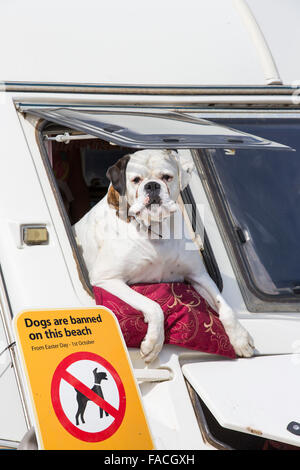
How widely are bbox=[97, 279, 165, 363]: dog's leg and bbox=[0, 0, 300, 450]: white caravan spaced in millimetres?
67

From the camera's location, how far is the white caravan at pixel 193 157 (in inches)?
146

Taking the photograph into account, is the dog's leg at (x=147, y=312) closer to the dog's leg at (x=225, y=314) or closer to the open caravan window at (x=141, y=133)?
the open caravan window at (x=141, y=133)

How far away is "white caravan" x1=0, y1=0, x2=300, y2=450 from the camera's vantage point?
3.71 m

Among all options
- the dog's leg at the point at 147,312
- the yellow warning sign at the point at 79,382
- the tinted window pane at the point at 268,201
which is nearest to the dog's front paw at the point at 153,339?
the dog's leg at the point at 147,312

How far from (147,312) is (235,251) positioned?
0.82m

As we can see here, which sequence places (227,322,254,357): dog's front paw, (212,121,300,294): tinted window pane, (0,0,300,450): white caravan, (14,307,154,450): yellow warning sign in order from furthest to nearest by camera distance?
(212,121,300,294): tinted window pane → (227,322,254,357): dog's front paw → (0,0,300,450): white caravan → (14,307,154,450): yellow warning sign

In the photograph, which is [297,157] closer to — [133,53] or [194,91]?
[194,91]

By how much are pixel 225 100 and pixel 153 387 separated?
1.86 m

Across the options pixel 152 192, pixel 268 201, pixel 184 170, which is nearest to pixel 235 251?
pixel 268 201

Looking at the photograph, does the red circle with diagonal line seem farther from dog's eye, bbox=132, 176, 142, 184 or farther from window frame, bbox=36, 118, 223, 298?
dog's eye, bbox=132, 176, 142, 184

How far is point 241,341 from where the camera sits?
4078 millimetres

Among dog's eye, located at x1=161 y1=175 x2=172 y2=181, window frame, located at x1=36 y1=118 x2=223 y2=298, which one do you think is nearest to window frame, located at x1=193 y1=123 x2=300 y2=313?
window frame, located at x1=36 y1=118 x2=223 y2=298

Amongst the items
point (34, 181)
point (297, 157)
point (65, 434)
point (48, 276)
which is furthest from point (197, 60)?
point (65, 434)

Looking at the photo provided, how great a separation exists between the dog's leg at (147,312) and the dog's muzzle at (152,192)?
43 cm
